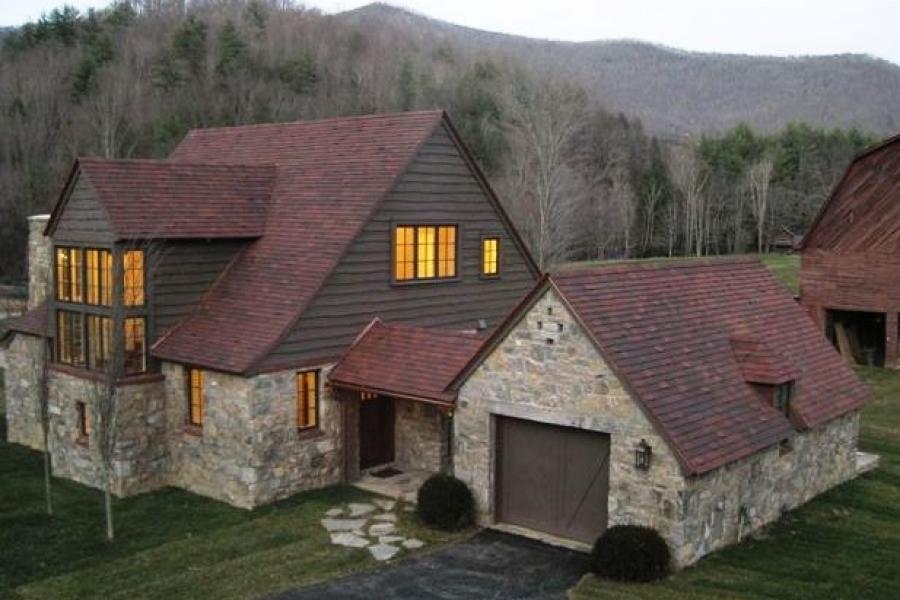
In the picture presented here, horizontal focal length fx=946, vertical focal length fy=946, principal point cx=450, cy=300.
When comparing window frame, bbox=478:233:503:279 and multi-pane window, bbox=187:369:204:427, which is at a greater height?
window frame, bbox=478:233:503:279

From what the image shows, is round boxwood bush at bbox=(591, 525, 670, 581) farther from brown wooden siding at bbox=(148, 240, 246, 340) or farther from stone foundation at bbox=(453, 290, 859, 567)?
brown wooden siding at bbox=(148, 240, 246, 340)

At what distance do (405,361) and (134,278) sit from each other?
5.58 metres

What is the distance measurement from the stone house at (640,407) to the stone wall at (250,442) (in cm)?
149

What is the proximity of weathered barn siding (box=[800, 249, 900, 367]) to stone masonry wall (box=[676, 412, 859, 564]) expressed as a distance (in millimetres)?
13688

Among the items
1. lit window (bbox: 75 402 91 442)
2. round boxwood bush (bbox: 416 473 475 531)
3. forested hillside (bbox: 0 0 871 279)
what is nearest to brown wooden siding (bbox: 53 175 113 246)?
lit window (bbox: 75 402 91 442)

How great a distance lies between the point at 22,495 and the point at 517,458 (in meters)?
10.2

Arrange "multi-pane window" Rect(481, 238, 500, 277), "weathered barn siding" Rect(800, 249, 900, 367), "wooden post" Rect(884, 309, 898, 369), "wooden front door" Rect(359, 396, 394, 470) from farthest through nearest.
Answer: "wooden post" Rect(884, 309, 898, 369) < "weathered barn siding" Rect(800, 249, 900, 367) < "multi-pane window" Rect(481, 238, 500, 277) < "wooden front door" Rect(359, 396, 394, 470)

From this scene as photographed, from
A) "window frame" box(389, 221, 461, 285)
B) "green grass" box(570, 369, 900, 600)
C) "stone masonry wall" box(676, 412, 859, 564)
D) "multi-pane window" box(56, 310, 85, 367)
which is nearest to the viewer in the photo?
"green grass" box(570, 369, 900, 600)

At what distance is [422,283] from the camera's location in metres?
21.3

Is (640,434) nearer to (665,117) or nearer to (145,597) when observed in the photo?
(145,597)

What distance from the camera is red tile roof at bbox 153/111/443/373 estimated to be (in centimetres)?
1827

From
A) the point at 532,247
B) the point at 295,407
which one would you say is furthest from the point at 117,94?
the point at 295,407

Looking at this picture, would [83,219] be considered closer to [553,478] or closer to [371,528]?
[371,528]

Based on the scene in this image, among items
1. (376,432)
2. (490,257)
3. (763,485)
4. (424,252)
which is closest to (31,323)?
(376,432)
